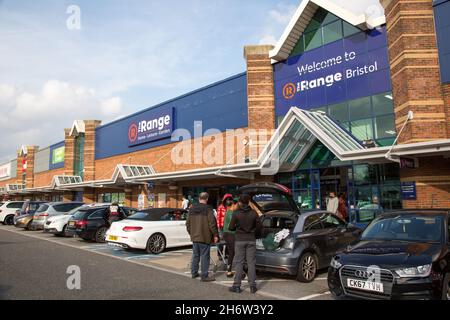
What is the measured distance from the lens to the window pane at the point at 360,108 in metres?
14.8

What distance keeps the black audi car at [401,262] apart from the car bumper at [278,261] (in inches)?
58.1

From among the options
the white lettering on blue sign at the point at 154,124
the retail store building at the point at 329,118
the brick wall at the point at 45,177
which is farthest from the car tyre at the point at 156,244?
the brick wall at the point at 45,177

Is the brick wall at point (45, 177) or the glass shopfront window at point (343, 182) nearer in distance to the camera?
the glass shopfront window at point (343, 182)

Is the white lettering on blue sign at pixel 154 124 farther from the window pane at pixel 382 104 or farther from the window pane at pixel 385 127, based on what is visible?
the window pane at pixel 385 127

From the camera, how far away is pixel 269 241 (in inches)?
307

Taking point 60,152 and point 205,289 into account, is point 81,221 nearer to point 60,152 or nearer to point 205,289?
point 205,289

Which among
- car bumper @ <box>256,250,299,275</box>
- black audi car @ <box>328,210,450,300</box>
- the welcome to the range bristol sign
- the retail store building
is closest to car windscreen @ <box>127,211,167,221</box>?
car bumper @ <box>256,250,299,275</box>

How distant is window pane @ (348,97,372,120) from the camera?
48.5ft

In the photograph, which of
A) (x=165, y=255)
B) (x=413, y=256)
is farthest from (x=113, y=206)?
(x=413, y=256)

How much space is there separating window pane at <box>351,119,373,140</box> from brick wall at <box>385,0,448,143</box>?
4.91ft

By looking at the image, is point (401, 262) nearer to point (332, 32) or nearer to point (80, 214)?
point (80, 214)

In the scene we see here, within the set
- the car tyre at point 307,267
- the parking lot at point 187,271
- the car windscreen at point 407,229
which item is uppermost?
the car windscreen at point 407,229

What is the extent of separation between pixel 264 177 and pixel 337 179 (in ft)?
11.5
